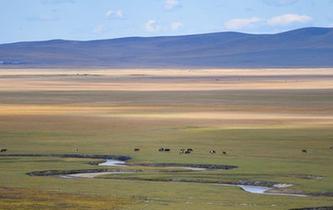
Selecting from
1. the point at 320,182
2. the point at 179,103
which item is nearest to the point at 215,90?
the point at 179,103

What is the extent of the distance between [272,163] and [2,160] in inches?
498

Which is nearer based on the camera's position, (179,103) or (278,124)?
(278,124)

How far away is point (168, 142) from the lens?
197ft

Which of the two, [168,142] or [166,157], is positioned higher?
[168,142]

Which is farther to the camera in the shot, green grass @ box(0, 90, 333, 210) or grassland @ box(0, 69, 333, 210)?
grassland @ box(0, 69, 333, 210)

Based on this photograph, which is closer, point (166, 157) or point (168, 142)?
point (166, 157)

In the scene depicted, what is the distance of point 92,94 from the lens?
359ft

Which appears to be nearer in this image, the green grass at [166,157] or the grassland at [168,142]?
the green grass at [166,157]

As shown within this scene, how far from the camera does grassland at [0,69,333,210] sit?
3844 centimetres

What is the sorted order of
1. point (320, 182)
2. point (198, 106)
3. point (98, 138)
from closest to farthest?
point (320, 182) → point (98, 138) → point (198, 106)

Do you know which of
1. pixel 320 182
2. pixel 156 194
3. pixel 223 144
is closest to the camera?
pixel 156 194

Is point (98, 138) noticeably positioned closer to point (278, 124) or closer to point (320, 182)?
point (278, 124)

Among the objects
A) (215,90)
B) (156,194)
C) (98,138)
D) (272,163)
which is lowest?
(156,194)

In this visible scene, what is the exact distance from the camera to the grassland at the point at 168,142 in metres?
38.4
